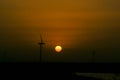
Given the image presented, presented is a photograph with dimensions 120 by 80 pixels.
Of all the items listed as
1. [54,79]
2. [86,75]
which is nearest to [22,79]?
[54,79]

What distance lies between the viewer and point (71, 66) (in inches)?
955

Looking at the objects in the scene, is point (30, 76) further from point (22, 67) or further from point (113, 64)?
point (113, 64)

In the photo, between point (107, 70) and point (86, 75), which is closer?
point (107, 70)

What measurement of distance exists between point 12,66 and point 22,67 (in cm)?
92

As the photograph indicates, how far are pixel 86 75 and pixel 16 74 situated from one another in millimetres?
5183

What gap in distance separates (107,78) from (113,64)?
2.89 m

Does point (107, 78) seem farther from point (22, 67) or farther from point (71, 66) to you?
point (22, 67)

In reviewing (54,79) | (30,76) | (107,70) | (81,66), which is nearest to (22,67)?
(30,76)

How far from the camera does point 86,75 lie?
2606 centimetres

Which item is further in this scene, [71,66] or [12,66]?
[12,66]

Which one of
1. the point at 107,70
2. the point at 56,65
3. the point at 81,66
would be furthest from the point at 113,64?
the point at 56,65

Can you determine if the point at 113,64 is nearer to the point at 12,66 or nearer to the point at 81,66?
the point at 81,66

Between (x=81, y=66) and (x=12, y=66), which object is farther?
(x=12, y=66)

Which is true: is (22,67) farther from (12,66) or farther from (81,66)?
(81,66)
